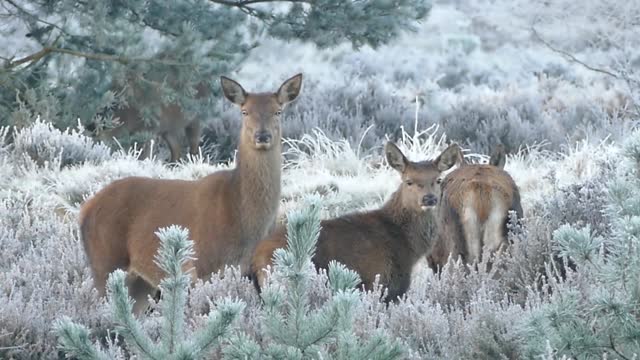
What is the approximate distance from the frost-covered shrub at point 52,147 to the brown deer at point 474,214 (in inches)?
205

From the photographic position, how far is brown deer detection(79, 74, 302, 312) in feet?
24.2

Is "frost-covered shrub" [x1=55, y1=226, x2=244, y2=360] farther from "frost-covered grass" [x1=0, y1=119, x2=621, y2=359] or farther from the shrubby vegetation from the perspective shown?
"frost-covered grass" [x1=0, y1=119, x2=621, y2=359]

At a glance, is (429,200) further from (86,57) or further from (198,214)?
(86,57)

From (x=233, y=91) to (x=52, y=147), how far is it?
4702mm

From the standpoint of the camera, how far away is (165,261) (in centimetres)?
379

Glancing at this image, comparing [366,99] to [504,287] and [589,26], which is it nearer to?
[504,287]

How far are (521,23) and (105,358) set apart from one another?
4640cm

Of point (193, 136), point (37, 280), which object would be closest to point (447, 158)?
point (37, 280)

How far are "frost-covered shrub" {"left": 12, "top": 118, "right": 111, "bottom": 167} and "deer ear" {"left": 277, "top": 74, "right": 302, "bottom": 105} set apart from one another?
13.7ft

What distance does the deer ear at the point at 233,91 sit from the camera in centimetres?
814

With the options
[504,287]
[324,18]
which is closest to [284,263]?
[504,287]

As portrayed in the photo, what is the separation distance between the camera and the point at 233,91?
821 centimetres

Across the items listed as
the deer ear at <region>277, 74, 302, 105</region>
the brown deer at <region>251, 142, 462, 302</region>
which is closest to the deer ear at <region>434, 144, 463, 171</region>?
A: the brown deer at <region>251, 142, 462, 302</region>

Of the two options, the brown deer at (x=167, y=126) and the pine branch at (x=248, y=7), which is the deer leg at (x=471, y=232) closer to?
the pine branch at (x=248, y=7)
